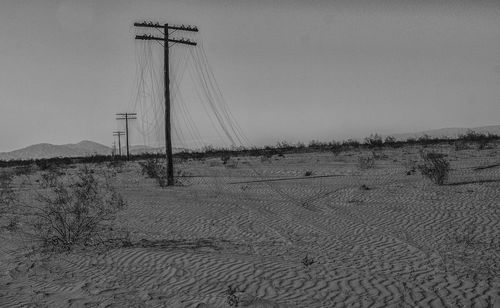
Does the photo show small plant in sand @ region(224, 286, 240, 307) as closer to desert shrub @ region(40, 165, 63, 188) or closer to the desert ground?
the desert ground

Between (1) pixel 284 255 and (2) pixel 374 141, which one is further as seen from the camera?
(2) pixel 374 141

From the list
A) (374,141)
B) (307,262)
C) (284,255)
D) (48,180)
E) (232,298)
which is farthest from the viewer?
(374,141)

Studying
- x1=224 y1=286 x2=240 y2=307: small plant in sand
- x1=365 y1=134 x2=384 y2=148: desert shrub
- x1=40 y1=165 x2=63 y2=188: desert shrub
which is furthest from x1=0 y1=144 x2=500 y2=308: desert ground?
x1=365 y1=134 x2=384 y2=148: desert shrub

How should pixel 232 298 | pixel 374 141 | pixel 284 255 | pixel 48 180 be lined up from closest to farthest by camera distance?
1. pixel 232 298
2. pixel 284 255
3. pixel 48 180
4. pixel 374 141

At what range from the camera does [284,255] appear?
6.41m

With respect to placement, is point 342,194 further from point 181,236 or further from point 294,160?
point 294,160

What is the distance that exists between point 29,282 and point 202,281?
2444mm

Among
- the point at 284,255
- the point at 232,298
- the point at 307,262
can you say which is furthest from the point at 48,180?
the point at 232,298

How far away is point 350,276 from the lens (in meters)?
5.27

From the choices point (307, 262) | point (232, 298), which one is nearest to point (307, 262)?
point (307, 262)

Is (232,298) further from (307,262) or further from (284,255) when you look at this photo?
(284,255)

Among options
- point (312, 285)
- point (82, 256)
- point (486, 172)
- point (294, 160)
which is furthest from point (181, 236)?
point (294, 160)

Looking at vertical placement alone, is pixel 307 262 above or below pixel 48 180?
below

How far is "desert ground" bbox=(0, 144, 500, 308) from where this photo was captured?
472 cm
